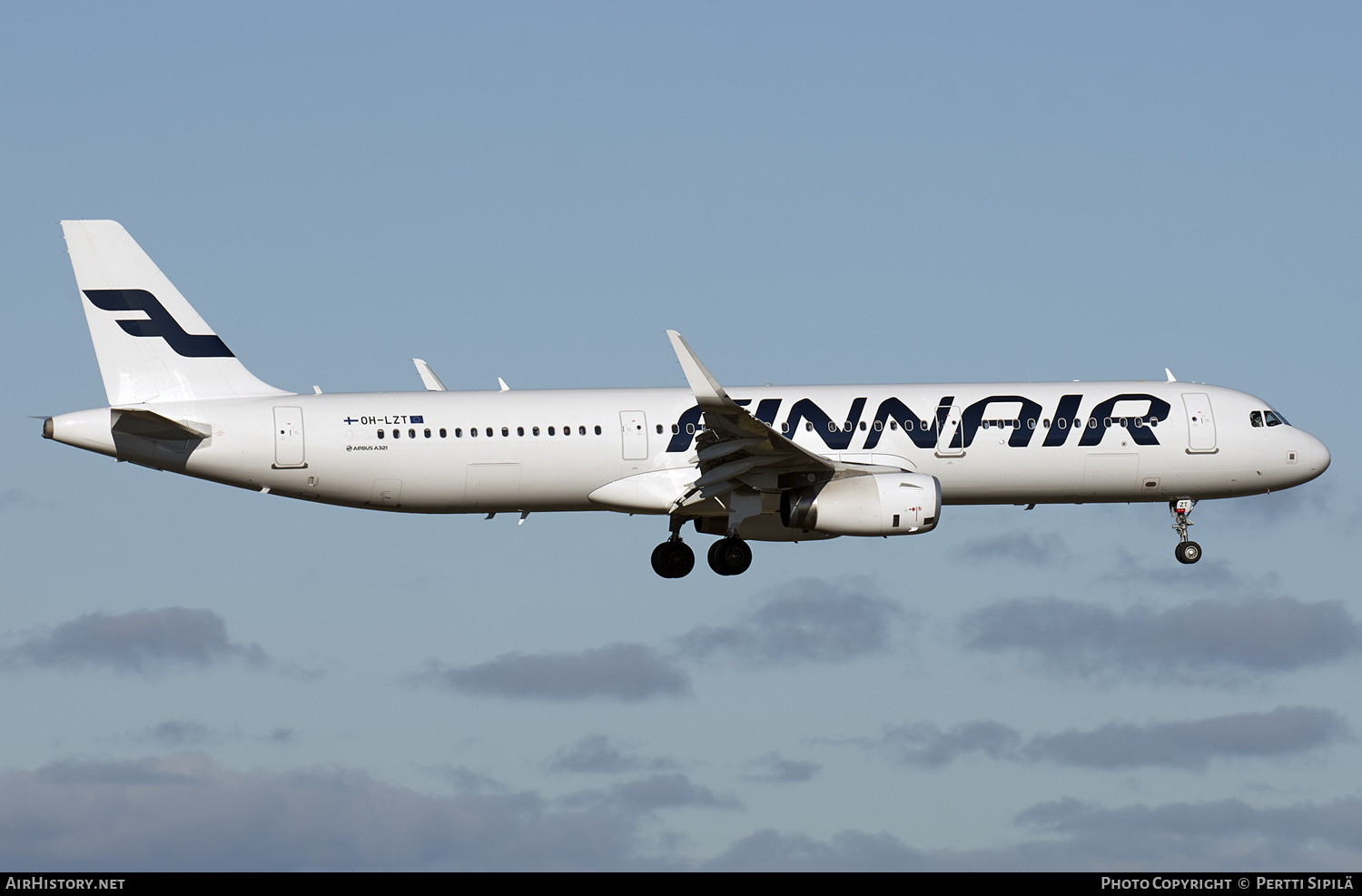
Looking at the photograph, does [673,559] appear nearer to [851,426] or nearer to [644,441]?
[644,441]

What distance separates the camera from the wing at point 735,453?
42.5 meters

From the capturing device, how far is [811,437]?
156ft

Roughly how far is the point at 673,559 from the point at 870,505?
7.46m

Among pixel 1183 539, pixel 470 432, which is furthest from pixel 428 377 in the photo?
pixel 1183 539

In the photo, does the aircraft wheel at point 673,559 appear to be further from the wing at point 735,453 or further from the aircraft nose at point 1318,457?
the aircraft nose at point 1318,457

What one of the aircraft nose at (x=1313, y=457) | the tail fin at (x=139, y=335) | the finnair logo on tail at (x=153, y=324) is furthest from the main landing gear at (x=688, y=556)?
the aircraft nose at (x=1313, y=457)

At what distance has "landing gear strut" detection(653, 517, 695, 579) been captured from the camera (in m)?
50.3

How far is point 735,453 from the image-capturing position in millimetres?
45750

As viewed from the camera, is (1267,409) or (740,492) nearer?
(740,492)

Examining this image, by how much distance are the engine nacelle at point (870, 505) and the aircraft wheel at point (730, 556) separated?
154 inches
